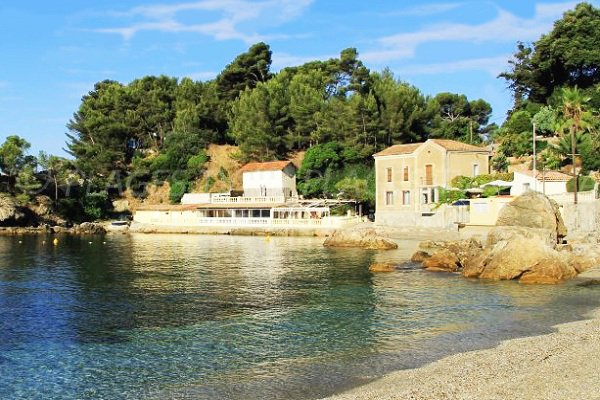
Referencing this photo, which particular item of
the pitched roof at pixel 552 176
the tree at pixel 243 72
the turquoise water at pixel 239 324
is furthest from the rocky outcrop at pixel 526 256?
the tree at pixel 243 72

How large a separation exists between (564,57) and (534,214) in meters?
36.1

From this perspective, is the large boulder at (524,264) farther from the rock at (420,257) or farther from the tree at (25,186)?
the tree at (25,186)

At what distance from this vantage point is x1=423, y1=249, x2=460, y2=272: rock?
36.3 meters

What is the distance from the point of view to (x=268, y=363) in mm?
16953

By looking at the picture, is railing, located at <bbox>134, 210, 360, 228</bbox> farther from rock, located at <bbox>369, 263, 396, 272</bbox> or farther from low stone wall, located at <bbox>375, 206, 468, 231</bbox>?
Answer: rock, located at <bbox>369, 263, 396, 272</bbox>

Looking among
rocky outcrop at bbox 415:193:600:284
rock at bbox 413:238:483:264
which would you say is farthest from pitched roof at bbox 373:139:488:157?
rocky outcrop at bbox 415:193:600:284

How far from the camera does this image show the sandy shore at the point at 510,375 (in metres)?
12.9

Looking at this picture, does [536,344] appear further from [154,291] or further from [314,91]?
[314,91]

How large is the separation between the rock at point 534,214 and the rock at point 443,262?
612 cm

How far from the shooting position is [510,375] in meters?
14.3

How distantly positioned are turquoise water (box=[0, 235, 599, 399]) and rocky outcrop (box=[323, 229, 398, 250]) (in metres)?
10.1

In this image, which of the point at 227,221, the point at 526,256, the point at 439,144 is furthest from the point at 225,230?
the point at 526,256

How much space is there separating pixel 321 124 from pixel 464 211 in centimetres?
3258

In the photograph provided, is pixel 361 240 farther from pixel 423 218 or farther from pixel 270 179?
pixel 270 179
